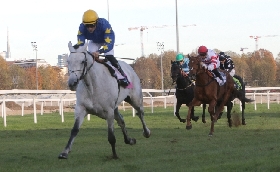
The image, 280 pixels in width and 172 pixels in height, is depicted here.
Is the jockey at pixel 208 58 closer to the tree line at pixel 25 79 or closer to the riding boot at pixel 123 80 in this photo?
the riding boot at pixel 123 80

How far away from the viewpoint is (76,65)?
1002cm

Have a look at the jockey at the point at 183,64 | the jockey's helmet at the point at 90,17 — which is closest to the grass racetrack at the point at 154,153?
the jockey's helmet at the point at 90,17

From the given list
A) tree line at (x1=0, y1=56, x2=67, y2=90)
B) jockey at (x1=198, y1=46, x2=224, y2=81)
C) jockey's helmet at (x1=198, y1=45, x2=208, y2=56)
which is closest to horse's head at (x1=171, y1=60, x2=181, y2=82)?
jockey at (x1=198, y1=46, x2=224, y2=81)

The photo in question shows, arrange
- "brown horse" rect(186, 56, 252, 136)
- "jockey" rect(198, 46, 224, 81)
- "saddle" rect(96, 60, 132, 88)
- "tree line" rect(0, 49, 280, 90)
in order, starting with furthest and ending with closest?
"tree line" rect(0, 49, 280, 90) → "jockey" rect(198, 46, 224, 81) → "brown horse" rect(186, 56, 252, 136) → "saddle" rect(96, 60, 132, 88)

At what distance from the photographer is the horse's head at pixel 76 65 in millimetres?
9812

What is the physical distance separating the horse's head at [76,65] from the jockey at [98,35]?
708 millimetres

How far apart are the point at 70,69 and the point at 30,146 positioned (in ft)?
11.8

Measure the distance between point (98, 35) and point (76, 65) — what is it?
1.60 m

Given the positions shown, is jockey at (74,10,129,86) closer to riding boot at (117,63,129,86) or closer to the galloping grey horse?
riding boot at (117,63,129,86)

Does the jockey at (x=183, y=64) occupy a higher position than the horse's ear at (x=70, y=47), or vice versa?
the horse's ear at (x=70, y=47)

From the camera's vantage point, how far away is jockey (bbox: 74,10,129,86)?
36.6 ft

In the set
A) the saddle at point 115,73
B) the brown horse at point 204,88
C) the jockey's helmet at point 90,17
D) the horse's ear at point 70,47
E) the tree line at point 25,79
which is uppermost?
the jockey's helmet at point 90,17

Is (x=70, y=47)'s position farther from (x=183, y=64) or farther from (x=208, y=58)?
→ (x=183, y=64)

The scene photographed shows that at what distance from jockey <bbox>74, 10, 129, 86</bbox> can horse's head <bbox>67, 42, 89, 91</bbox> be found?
0.71 metres
